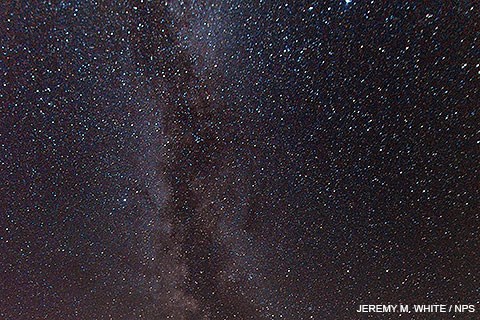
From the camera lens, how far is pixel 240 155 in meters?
0.60

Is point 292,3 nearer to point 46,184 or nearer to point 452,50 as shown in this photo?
point 452,50

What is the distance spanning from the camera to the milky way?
51cm

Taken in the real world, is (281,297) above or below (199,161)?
below

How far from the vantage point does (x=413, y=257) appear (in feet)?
2.16

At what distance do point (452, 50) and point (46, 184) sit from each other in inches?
33.3

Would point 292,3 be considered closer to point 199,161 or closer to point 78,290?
point 199,161

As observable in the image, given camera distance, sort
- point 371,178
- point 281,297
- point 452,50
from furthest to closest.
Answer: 1. point 281,297
2. point 371,178
3. point 452,50

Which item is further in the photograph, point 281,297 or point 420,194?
point 281,297

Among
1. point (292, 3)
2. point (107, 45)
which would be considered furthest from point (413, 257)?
point (107, 45)

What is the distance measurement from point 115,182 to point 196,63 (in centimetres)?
33

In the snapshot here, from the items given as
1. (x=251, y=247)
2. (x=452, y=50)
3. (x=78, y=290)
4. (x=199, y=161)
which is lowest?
(x=78, y=290)

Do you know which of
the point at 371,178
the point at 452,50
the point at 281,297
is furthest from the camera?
the point at 281,297

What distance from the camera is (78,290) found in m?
0.80

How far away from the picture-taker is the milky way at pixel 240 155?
1.67 feet
